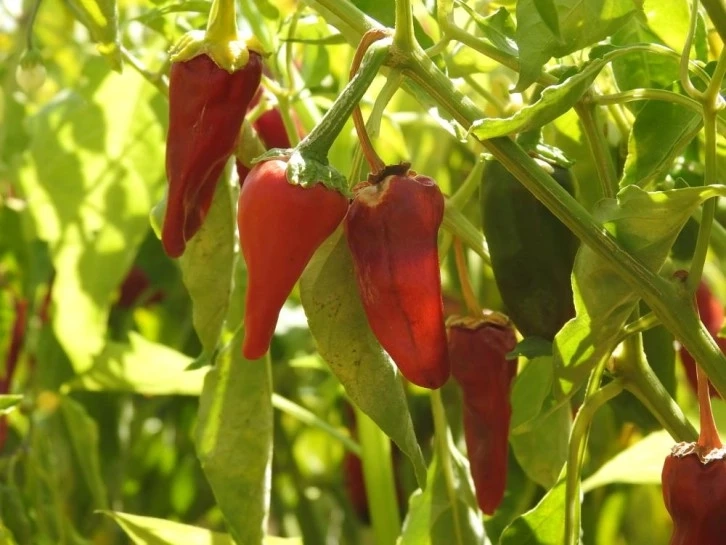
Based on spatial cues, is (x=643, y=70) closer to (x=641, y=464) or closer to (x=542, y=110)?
(x=542, y=110)

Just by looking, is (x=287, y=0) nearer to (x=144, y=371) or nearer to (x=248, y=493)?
(x=144, y=371)

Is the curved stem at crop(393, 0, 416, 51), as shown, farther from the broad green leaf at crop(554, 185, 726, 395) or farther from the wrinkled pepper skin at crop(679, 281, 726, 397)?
the wrinkled pepper skin at crop(679, 281, 726, 397)

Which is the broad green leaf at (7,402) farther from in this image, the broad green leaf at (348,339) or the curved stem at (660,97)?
the curved stem at (660,97)

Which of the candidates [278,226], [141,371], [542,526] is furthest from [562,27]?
[141,371]

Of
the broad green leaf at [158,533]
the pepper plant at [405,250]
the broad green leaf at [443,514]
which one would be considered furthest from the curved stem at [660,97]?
the broad green leaf at [158,533]

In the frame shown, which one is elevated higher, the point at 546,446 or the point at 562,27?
the point at 562,27
